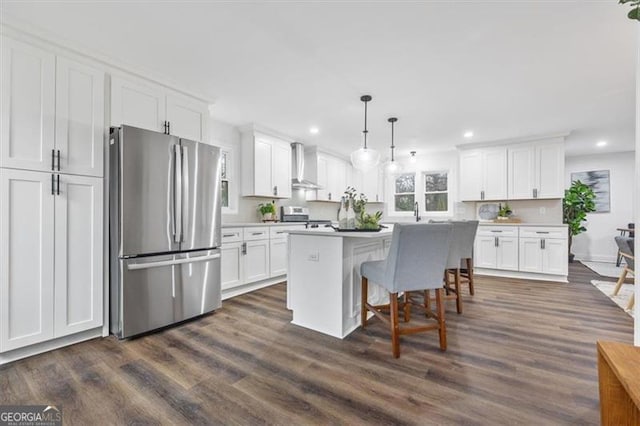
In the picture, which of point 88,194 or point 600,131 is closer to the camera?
point 88,194

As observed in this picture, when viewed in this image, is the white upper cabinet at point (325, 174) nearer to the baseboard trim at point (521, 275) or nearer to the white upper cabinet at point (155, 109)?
the white upper cabinet at point (155, 109)

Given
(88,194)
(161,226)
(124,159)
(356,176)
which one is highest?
(356,176)

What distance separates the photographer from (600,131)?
458 cm

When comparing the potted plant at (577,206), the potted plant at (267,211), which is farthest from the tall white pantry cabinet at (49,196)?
the potted plant at (577,206)

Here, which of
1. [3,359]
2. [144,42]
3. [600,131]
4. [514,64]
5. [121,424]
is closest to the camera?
[121,424]

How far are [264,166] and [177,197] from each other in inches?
79.7

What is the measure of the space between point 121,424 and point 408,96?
12.3 feet

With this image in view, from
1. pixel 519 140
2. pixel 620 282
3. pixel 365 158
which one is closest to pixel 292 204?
pixel 365 158

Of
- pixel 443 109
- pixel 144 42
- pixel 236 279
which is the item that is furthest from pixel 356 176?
pixel 144 42

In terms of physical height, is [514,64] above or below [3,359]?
above

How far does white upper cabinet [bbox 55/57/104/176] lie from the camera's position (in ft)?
7.39

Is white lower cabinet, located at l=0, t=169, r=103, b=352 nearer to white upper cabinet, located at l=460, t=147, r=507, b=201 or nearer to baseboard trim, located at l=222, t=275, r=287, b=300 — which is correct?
baseboard trim, located at l=222, t=275, r=287, b=300

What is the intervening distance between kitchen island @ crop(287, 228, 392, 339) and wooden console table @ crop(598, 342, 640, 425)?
58.6 inches

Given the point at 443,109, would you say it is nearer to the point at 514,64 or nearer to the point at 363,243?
the point at 514,64
